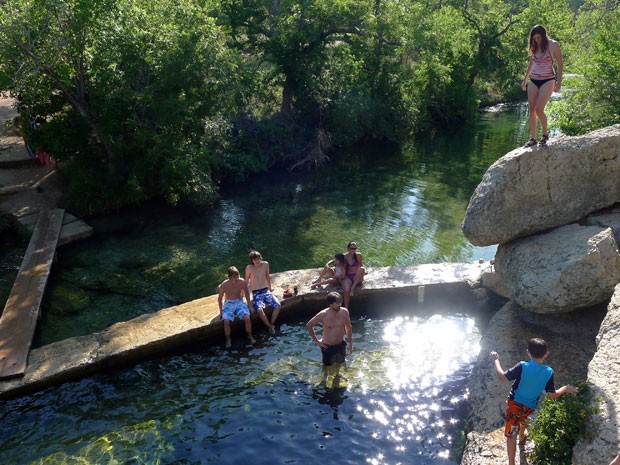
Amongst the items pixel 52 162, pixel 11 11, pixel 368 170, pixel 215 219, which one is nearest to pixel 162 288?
pixel 215 219

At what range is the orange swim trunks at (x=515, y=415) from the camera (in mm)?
6805

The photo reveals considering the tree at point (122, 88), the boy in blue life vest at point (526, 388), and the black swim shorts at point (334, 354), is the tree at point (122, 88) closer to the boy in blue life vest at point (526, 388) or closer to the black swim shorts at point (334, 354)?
the black swim shorts at point (334, 354)

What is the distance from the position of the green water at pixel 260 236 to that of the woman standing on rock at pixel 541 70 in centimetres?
627

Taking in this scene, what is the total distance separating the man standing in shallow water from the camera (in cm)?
908

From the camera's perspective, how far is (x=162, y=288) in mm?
13414

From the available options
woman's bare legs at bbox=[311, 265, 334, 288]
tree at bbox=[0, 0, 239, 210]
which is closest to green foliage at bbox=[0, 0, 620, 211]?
tree at bbox=[0, 0, 239, 210]

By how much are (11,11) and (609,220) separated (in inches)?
609

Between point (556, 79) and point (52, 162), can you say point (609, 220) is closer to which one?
point (556, 79)

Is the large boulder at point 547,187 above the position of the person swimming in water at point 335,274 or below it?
above

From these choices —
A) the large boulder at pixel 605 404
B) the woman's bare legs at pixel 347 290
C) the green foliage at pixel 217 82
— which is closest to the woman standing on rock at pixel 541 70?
the large boulder at pixel 605 404

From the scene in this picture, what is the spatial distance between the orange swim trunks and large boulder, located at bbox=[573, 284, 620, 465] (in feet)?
2.52

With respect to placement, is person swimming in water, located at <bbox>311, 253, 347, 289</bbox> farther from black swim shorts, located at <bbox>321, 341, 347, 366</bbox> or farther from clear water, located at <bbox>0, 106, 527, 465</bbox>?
black swim shorts, located at <bbox>321, 341, 347, 366</bbox>

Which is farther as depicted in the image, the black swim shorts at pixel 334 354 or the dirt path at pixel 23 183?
the dirt path at pixel 23 183

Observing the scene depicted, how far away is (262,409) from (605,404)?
5137mm
